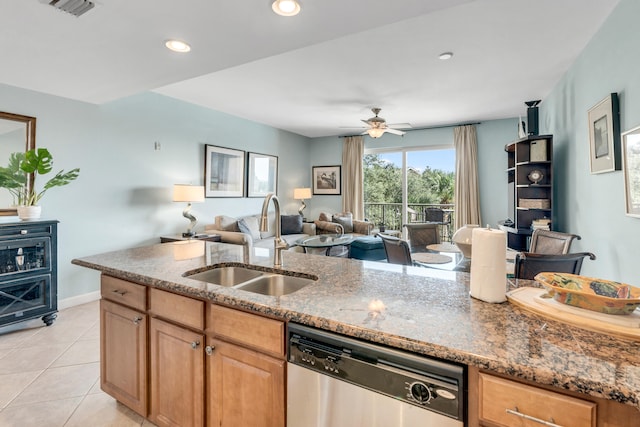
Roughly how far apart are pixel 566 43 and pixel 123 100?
16.2ft

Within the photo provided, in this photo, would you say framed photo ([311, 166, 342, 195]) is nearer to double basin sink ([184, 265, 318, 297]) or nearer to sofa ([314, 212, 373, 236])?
sofa ([314, 212, 373, 236])

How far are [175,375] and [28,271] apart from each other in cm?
258

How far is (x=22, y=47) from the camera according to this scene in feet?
7.47

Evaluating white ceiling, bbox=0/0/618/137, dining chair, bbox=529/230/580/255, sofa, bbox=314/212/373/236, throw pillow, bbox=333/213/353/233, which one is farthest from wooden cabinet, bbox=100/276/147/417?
throw pillow, bbox=333/213/353/233

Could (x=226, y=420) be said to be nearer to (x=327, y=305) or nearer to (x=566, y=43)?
(x=327, y=305)

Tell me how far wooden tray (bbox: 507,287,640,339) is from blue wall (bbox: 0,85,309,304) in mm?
4279

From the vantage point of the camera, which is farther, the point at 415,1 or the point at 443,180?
the point at 443,180

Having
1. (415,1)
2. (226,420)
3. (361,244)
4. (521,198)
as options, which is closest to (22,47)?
(415,1)

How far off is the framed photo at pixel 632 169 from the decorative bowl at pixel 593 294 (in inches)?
57.8

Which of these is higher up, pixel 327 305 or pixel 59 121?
pixel 59 121

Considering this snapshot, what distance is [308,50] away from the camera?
9.62 feet

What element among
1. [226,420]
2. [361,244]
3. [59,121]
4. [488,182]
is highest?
[59,121]

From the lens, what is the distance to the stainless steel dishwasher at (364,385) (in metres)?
0.82

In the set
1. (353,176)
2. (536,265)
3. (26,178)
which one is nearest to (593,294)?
(536,265)
